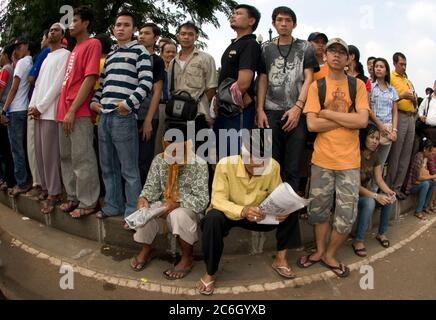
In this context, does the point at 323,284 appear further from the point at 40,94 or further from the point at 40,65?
the point at 40,65

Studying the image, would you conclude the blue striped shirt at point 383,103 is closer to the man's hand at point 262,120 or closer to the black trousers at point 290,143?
the black trousers at point 290,143

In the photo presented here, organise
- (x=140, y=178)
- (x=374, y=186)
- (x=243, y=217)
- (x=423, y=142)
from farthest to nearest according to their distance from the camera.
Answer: (x=423, y=142) → (x=374, y=186) → (x=140, y=178) → (x=243, y=217)

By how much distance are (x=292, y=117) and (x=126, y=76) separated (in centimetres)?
161

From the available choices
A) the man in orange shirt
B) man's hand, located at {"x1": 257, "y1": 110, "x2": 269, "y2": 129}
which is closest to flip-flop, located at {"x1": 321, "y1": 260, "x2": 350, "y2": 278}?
the man in orange shirt

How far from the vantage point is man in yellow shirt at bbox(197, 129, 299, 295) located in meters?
2.97

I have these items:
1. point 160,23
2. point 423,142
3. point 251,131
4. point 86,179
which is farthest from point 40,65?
point 160,23

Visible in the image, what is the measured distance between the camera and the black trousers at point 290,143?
11.3ft

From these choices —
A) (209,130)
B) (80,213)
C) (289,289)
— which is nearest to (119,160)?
(80,213)

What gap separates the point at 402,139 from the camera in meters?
4.57

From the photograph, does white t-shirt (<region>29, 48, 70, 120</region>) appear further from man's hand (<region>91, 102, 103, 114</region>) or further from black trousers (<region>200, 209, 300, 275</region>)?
black trousers (<region>200, 209, 300, 275</region>)

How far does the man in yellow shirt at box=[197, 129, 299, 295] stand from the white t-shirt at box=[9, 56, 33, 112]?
2804mm

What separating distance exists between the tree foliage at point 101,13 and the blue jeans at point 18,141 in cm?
577

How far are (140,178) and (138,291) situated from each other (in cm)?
119

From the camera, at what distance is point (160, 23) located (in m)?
14.8
